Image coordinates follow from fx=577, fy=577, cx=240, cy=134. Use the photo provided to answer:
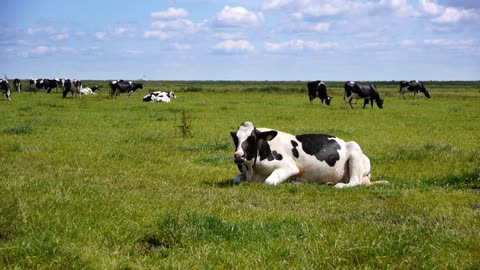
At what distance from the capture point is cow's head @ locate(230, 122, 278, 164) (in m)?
11.4

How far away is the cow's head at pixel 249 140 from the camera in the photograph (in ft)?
37.4

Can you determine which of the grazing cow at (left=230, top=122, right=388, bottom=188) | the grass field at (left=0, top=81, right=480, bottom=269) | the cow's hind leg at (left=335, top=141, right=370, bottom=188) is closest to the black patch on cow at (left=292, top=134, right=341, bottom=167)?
the grazing cow at (left=230, top=122, right=388, bottom=188)

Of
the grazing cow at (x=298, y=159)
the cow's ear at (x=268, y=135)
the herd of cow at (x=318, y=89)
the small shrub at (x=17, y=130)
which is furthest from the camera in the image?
the herd of cow at (x=318, y=89)

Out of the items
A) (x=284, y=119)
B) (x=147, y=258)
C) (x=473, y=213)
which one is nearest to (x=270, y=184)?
(x=473, y=213)

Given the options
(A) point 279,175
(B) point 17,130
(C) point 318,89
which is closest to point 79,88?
(C) point 318,89

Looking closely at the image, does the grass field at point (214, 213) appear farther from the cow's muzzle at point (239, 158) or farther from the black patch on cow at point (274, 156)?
the black patch on cow at point (274, 156)

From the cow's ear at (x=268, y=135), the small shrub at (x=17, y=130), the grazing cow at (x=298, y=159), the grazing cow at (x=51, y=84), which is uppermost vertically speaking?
the grazing cow at (x=51, y=84)

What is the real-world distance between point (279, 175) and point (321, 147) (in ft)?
4.17

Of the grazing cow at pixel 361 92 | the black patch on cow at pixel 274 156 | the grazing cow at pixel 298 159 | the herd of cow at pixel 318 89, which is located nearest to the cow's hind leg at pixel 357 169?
the grazing cow at pixel 298 159

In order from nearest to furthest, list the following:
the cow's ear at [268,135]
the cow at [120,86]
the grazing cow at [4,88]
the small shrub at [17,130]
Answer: the cow's ear at [268,135] → the small shrub at [17,130] → the grazing cow at [4,88] → the cow at [120,86]

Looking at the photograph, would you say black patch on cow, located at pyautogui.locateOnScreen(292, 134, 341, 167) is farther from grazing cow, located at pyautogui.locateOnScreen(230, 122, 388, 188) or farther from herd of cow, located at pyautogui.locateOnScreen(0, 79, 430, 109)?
herd of cow, located at pyautogui.locateOnScreen(0, 79, 430, 109)

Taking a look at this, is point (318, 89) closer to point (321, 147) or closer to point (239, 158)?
point (321, 147)

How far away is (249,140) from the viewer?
11.6m

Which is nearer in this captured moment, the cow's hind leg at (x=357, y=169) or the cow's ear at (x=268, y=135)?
the cow's ear at (x=268, y=135)
